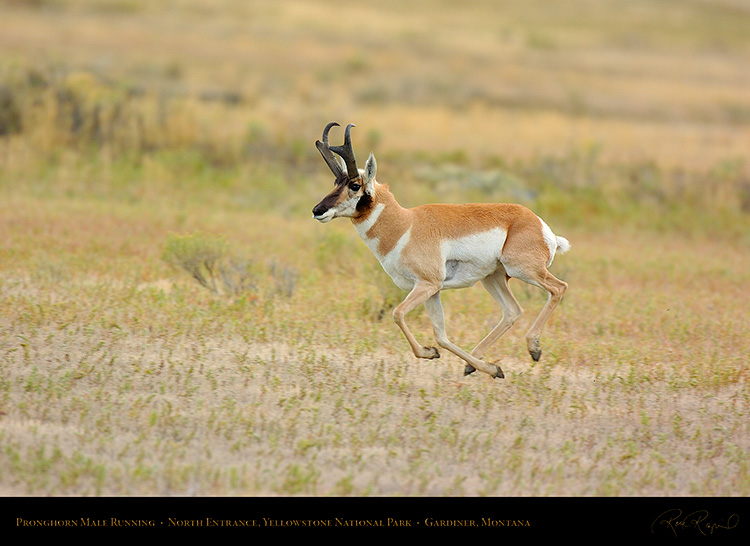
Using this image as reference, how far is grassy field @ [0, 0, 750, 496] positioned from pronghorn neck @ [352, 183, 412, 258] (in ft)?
3.97

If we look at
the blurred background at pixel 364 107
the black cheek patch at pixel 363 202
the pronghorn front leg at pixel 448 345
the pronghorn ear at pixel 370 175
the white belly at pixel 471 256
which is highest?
the pronghorn ear at pixel 370 175

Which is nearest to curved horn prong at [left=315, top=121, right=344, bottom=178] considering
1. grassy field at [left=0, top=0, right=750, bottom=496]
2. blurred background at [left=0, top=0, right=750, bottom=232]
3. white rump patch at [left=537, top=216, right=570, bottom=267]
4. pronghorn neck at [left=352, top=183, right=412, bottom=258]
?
pronghorn neck at [left=352, top=183, right=412, bottom=258]

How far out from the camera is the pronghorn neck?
8.59 metres

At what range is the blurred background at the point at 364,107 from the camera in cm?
2017

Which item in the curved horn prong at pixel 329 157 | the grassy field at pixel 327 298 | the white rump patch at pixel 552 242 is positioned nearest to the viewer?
the grassy field at pixel 327 298

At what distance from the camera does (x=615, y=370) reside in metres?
9.30

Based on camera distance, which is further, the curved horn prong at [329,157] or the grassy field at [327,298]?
the curved horn prong at [329,157]

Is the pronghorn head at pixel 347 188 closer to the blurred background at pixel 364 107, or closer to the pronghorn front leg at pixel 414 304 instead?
the pronghorn front leg at pixel 414 304

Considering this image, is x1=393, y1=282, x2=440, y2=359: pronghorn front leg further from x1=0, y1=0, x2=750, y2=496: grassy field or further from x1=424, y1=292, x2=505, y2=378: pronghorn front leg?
x1=0, y1=0, x2=750, y2=496: grassy field

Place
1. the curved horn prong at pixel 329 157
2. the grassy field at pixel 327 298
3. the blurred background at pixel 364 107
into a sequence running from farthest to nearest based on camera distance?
the blurred background at pixel 364 107 < the curved horn prong at pixel 329 157 < the grassy field at pixel 327 298

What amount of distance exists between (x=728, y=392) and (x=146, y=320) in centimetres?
569

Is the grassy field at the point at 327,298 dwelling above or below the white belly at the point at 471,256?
below

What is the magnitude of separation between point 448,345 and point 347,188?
65.7 inches

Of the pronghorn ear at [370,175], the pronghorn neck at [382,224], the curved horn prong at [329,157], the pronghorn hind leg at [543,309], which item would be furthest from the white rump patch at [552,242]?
the curved horn prong at [329,157]
